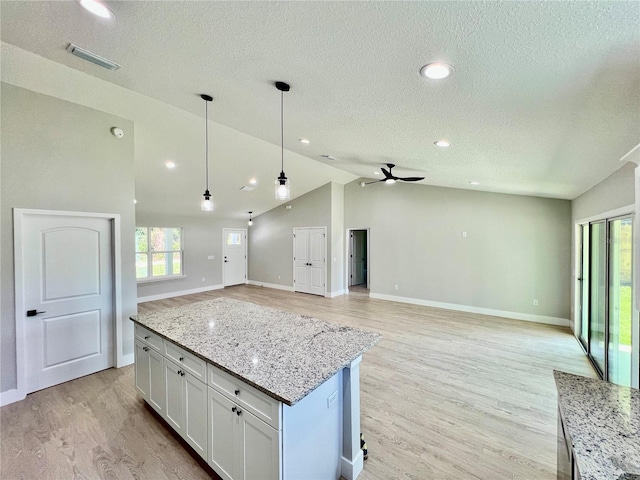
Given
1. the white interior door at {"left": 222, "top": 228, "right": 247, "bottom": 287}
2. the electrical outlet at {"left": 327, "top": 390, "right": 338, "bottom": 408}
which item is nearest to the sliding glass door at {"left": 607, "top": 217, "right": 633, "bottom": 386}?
the electrical outlet at {"left": 327, "top": 390, "right": 338, "bottom": 408}

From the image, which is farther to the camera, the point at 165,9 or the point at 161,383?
the point at 161,383

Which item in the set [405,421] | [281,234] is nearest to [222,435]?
[405,421]

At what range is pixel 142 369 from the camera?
2.65 meters

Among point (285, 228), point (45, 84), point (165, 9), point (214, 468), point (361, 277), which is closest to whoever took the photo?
point (165, 9)

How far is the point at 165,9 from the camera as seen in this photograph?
1.40 m

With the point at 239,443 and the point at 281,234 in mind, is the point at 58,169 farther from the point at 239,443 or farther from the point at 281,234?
the point at 281,234

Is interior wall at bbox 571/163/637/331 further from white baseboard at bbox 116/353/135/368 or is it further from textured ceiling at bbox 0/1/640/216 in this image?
white baseboard at bbox 116/353/135/368

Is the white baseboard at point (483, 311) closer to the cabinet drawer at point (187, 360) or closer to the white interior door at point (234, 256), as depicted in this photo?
the white interior door at point (234, 256)

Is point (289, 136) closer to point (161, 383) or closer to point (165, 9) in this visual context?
point (165, 9)

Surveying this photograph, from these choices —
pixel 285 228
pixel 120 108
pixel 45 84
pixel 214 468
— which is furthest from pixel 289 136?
pixel 285 228

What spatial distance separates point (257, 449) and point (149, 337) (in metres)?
1.56

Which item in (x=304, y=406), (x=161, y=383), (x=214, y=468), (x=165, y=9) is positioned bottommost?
(x=214, y=468)

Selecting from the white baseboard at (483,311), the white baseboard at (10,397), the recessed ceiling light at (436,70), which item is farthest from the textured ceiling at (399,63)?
the white baseboard at (483,311)

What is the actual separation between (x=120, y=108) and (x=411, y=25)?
12.2 feet
